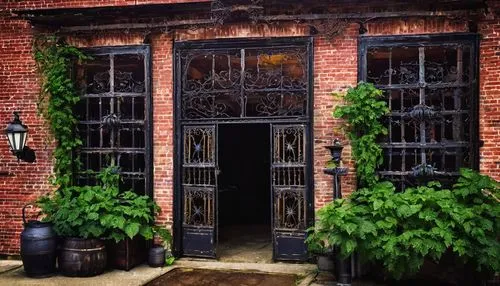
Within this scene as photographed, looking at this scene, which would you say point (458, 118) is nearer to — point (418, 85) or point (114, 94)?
point (418, 85)

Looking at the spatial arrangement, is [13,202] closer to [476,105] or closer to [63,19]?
[63,19]

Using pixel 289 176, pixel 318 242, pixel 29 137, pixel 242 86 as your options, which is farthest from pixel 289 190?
pixel 29 137

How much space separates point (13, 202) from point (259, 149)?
6957 millimetres

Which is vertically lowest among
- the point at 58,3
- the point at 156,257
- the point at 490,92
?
the point at 156,257

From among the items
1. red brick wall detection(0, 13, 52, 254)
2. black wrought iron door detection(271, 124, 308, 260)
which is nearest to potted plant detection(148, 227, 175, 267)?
black wrought iron door detection(271, 124, 308, 260)

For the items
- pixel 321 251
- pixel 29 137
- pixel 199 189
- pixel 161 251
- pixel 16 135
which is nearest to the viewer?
pixel 321 251

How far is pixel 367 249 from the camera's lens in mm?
6781

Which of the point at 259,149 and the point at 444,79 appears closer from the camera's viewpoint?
the point at 444,79

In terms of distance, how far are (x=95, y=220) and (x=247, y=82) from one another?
140 inches

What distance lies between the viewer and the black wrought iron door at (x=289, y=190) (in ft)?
27.0

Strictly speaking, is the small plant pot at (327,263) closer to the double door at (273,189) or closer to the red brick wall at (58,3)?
the double door at (273,189)

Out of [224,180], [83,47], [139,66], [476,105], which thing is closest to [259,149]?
[224,180]

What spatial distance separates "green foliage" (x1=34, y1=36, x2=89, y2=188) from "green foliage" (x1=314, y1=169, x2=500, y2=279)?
499 cm

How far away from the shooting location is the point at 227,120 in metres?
8.57
